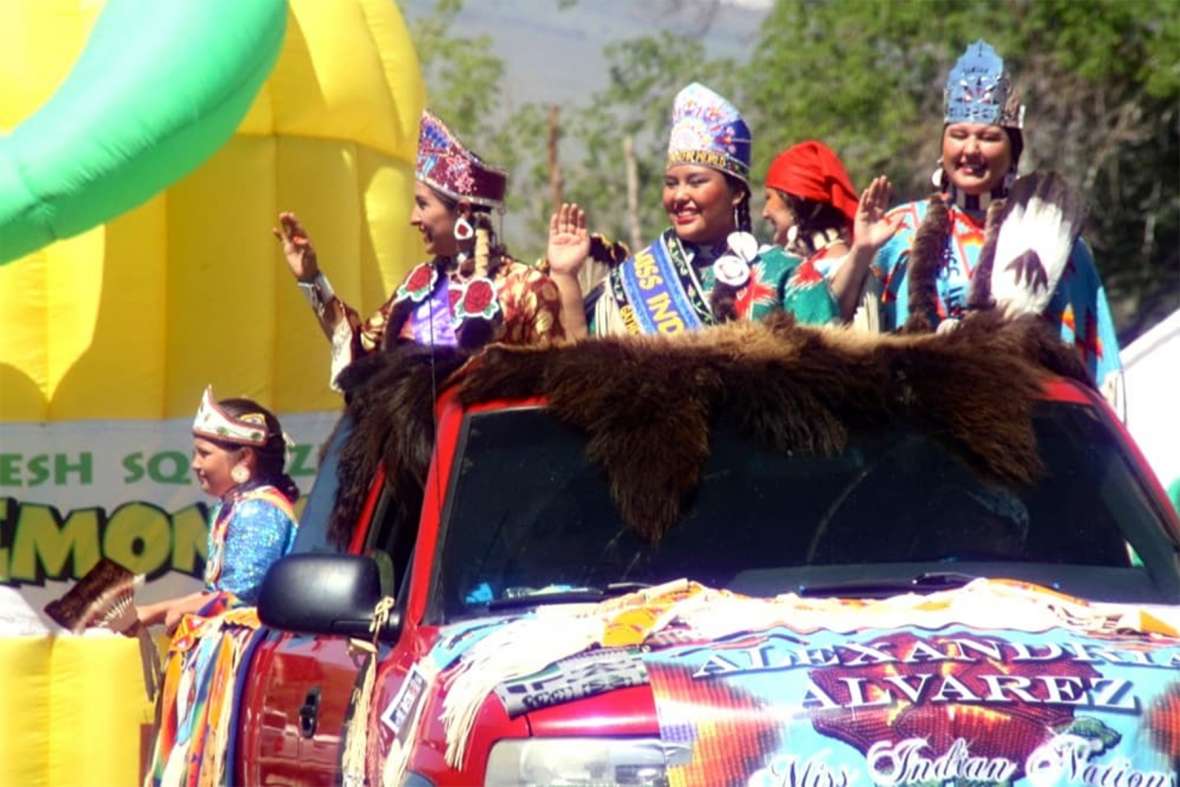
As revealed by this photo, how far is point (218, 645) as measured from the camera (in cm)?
663

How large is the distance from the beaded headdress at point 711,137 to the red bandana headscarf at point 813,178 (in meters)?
0.84

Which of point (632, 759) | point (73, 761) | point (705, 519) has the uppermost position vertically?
point (705, 519)

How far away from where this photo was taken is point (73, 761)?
9.78 metres

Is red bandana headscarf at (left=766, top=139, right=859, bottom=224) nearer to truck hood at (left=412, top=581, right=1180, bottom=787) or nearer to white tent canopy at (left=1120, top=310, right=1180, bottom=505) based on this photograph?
white tent canopy at (left=1120, top=310, right=1180, bottom=505)

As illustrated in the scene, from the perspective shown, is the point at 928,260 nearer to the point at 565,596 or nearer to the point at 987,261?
the point at 987,261

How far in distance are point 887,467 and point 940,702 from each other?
1.09 metres

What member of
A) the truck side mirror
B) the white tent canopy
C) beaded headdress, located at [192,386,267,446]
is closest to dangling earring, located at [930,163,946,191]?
beaded headdress, located at [192,386,267,446]

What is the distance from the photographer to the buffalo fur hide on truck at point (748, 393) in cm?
500

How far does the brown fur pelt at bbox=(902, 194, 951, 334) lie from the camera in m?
6.98

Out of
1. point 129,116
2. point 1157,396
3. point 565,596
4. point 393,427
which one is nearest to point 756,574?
point 565,596

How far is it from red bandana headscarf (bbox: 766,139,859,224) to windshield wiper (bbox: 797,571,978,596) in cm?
338

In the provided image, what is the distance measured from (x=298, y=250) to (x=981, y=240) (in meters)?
2.32

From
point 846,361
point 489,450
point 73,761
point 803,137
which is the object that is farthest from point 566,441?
point 803,137

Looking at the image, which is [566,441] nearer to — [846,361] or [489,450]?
[489,450]
